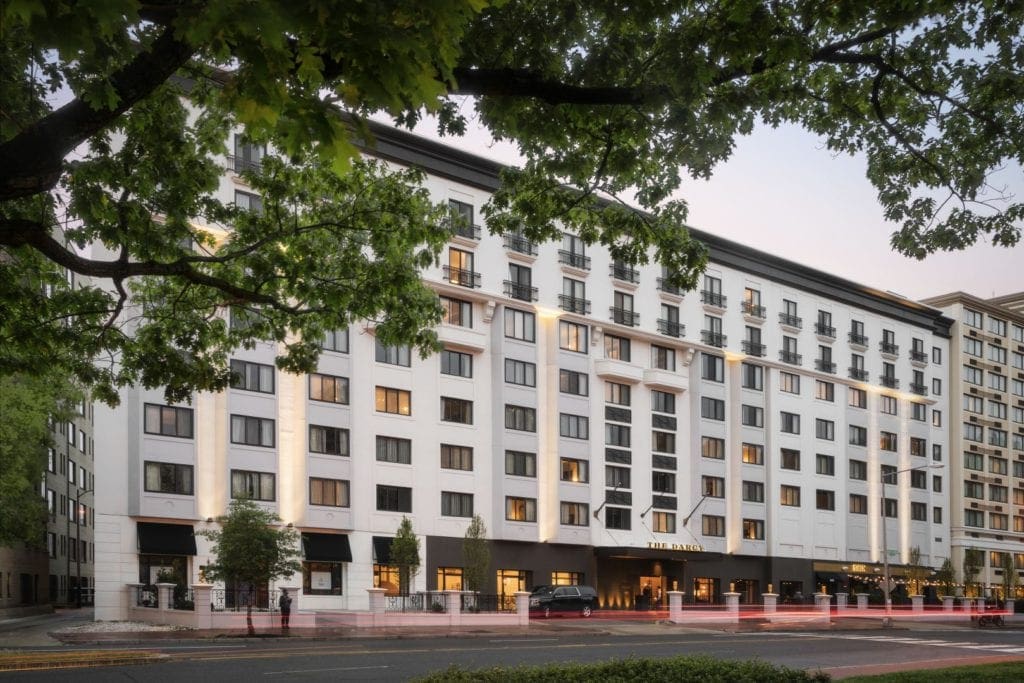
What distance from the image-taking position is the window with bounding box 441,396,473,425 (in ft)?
180

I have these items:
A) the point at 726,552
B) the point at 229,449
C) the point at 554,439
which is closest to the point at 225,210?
the point at 229,449

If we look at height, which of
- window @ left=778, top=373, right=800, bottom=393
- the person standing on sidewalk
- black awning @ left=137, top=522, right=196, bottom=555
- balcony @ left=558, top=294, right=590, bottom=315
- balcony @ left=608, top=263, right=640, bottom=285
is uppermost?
balcony @ left=608, top=263, right=640, bottom=285

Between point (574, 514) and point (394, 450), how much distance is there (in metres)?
12.0

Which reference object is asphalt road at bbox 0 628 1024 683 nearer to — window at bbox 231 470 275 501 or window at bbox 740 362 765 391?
window at bbox 231 470 275 501

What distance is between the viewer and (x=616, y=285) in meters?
62.7

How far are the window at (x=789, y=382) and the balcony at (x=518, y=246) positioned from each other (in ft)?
76.1

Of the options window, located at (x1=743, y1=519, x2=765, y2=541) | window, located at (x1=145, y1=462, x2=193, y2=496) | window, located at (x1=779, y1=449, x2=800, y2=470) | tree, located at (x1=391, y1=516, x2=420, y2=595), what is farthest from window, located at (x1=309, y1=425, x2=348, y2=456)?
window, located at (x1=779, y1=449, x2=800, y2=470)

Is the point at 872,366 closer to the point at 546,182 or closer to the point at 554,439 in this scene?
the point at 554,439

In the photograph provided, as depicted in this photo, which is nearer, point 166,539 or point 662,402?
point 166,539

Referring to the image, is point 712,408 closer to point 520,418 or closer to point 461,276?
point 520,418

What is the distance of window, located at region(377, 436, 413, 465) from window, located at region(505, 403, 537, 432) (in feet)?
19.8

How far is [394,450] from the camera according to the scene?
5284 centimetres

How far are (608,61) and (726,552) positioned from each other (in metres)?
58.9

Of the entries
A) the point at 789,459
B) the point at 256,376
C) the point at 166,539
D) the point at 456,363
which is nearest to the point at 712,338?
the point at 789,459
